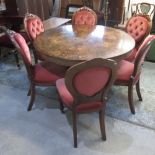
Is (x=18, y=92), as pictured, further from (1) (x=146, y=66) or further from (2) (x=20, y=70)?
(1) (x=146, y=66)

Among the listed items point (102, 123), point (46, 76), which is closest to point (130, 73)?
point (102, 123)

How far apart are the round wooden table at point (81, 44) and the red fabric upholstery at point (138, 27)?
27cm

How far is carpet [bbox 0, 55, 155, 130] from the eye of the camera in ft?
7.85

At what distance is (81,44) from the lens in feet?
7.50

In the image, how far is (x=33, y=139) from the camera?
211 cm

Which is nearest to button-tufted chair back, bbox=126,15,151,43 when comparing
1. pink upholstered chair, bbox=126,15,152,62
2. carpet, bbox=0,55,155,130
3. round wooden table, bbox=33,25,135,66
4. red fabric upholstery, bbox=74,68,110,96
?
pink upholstered chair, bbox=126,15,152,62

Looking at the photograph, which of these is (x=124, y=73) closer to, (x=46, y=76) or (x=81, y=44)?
(x=81, y=44)

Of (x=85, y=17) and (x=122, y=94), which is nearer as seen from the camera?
(x=122, y=94)

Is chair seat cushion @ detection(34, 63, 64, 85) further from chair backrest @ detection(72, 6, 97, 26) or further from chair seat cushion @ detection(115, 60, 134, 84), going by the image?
chair backrest @ detection(72, 6, 97, 26)

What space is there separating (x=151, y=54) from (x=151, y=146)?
1.91 meters

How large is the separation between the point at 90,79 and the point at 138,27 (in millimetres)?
1491

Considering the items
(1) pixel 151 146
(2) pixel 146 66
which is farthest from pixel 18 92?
(2) pixel 146 66

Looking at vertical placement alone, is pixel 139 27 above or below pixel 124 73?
above

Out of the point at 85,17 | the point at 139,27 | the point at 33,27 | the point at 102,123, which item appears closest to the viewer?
the point at 102,123
